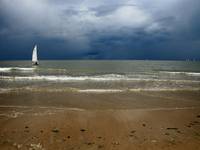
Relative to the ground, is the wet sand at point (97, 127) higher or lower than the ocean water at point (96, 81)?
lower

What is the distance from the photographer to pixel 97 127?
22.8 ft

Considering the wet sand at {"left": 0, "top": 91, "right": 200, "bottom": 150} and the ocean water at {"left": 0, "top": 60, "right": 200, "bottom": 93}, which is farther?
the ocean water at {"left": 0, "top": 60, "right": 200, "bottom": 93}

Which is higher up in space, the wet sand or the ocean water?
the ocean water

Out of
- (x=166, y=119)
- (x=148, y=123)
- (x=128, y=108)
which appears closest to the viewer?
(x=148, y=123)

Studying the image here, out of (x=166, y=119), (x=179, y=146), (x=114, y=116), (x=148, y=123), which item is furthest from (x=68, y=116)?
(x=179, y=146)

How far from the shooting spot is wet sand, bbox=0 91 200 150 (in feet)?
17.9

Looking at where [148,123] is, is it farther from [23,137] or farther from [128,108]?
[23,137]

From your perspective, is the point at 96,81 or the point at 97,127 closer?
the point at 97,127

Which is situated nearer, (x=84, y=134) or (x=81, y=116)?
(x=84, y=134)

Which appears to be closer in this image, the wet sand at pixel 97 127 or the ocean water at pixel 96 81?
the wet sand at pixel 97 127

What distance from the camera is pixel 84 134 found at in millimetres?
6242

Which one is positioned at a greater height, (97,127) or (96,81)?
(96,81)

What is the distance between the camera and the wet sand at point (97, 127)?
5453mm

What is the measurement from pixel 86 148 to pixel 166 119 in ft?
12.8
